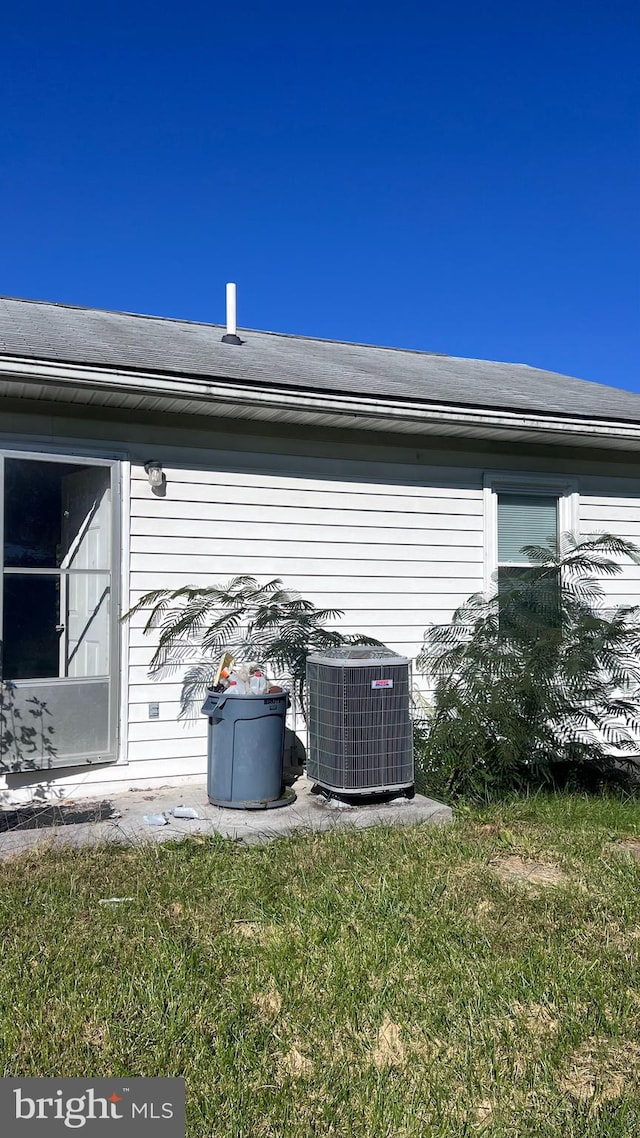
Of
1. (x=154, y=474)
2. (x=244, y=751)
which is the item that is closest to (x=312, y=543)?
(x=154, y=474)

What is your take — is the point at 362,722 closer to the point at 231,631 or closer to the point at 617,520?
the point at 231,631

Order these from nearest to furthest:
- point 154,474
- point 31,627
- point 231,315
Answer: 1. point 31,627
2. point 154,474
3. point 231,315

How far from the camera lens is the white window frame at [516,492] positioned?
723 cm

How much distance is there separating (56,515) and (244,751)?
1968 millimetres

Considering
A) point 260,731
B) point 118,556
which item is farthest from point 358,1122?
point 118,556

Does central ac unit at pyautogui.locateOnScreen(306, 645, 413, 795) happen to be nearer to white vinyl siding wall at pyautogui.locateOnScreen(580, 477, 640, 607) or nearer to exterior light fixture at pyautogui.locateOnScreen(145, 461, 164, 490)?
exterior light fixture at pyautogui.locateOnScreen(145, 461, 164, 490)

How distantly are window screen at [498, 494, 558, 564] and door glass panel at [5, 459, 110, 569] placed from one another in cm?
340

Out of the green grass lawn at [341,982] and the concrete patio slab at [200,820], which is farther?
the concrete patio slab at [200,820]

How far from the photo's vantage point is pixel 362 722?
5246 millimetres

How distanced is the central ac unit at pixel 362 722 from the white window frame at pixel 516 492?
7.05 feet

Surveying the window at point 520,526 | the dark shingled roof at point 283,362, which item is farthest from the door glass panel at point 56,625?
the window at point 520,526

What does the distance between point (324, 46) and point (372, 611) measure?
6.99 m

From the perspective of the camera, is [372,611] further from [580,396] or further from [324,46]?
[324,46]

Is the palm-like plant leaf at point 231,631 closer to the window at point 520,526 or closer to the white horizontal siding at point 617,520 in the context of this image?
the window at point 520,526
